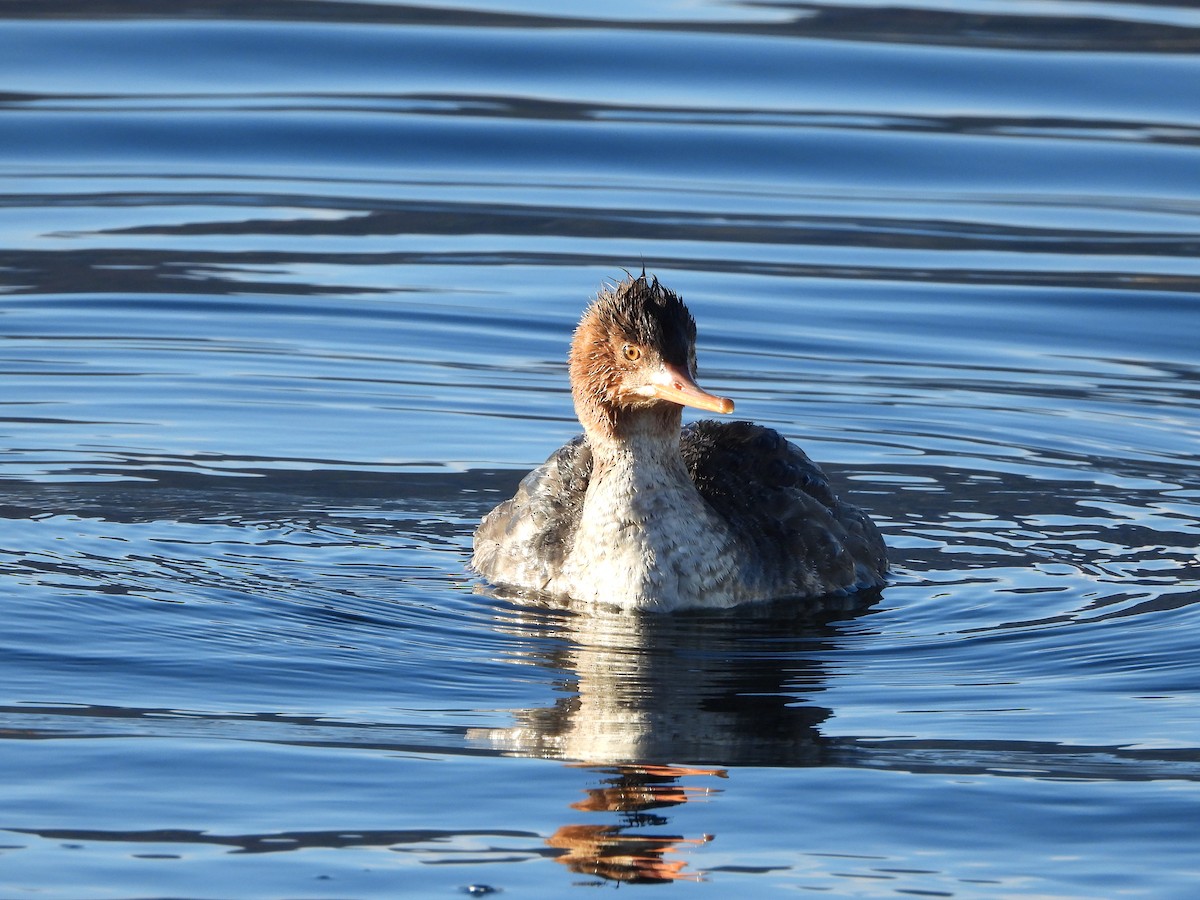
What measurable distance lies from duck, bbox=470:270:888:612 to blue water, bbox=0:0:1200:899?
0.73 ft

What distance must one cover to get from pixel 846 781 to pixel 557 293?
9.11 m

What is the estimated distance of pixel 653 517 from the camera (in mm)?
9672

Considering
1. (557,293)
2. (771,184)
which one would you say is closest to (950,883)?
(557,293)

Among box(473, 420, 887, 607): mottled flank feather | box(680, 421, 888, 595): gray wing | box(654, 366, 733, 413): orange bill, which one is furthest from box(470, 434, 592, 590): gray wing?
box(654, 366, 733, 413): orange bill

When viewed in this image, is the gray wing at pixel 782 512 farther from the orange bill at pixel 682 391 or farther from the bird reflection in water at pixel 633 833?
the bird reflection in water at pixel 633 833

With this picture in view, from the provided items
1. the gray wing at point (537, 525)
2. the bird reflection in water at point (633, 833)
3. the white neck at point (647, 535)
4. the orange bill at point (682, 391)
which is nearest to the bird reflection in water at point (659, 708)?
the bird reflection in water at point (633, 833)

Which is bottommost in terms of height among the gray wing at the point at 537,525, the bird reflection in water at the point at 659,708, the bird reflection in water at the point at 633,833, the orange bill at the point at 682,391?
the bird reflection in water at the point at 633,833

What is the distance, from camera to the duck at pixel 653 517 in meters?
9.48

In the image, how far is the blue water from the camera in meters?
6.98

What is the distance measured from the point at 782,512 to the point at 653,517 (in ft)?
2.43

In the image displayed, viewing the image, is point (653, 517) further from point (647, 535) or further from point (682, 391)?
point (682, 391)

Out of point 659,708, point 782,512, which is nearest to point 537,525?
point 782,512

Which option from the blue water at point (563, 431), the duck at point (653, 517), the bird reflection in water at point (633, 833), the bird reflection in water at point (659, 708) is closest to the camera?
the bird reflection in water at point (633, 833)

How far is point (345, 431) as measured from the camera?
41.2 feet
